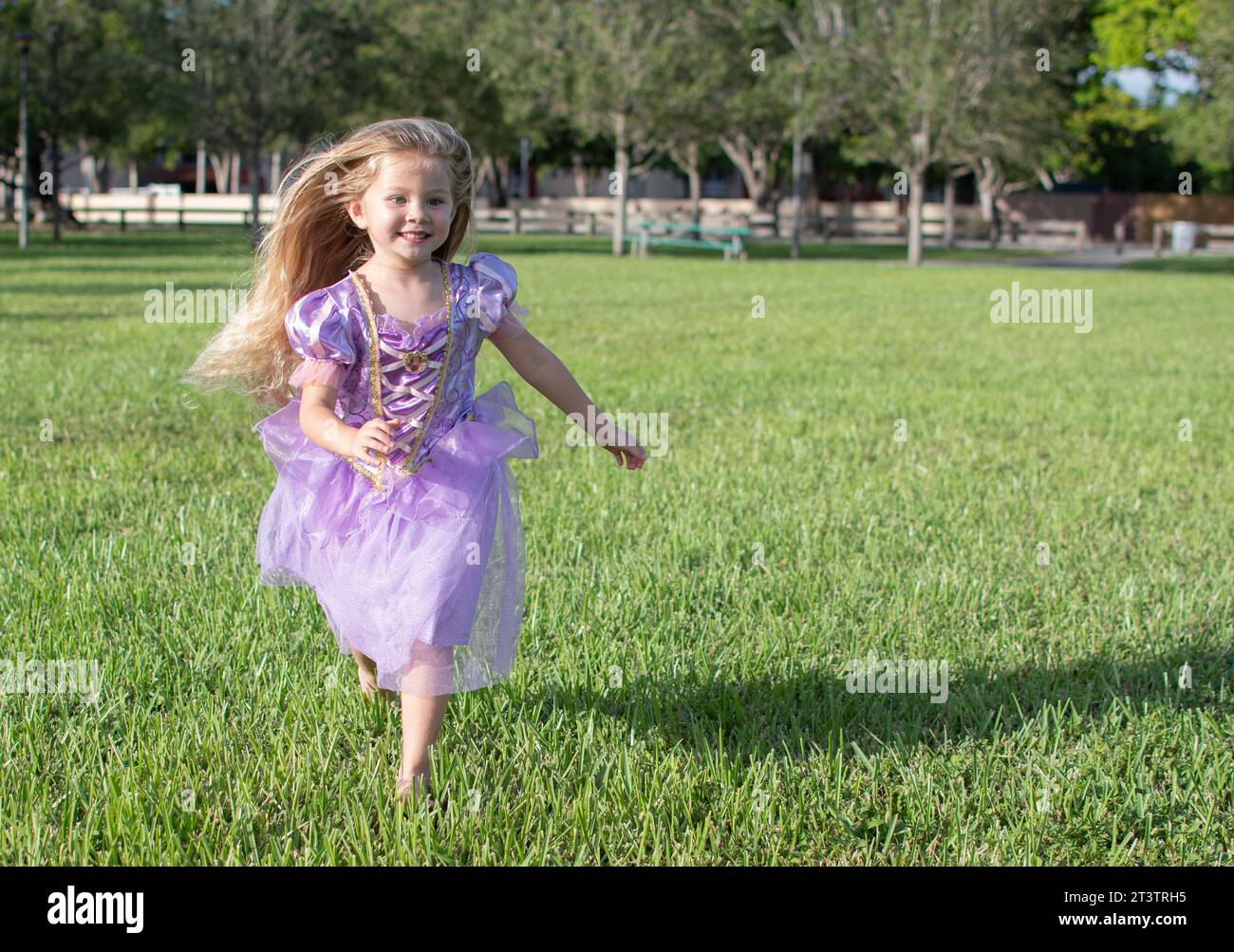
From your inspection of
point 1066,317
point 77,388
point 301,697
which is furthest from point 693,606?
point 1066,317

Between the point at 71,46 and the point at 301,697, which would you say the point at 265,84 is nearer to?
the point at 71,46

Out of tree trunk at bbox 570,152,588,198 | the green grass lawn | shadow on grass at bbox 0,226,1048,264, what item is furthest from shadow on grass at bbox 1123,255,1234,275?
tree trunk at bbox 570,152,588,198

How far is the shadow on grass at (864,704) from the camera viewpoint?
3.44 m

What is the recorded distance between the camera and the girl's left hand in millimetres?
3281

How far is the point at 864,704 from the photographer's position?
12.0ft

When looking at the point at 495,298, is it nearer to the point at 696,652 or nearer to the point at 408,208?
the point at 408,208

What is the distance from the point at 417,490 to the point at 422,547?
14 centimetres

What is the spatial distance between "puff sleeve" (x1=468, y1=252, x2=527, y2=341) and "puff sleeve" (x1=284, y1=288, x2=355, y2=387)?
0.33m

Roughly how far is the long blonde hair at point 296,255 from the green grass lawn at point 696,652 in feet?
2.94

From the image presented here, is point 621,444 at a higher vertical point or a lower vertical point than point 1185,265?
lower

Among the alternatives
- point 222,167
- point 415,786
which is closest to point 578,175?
point 222,167

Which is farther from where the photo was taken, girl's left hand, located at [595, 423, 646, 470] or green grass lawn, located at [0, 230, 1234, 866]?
girl's left hand, located at [595, 423, 646, 470]

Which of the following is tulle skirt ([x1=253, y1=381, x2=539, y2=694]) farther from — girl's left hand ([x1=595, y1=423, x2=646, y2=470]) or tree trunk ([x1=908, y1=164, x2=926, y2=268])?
tree trunk ([x1=908, y1=164, x2=926, y2=268])

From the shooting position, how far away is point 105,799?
2.94m
